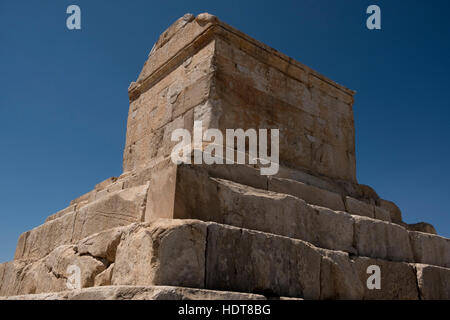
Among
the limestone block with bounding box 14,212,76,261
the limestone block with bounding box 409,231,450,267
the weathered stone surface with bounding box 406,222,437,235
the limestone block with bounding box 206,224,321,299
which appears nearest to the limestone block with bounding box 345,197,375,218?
the limestone block with bounding box 409,231,450,267

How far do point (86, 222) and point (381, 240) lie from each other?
332cm

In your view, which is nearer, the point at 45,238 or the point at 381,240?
the point at 381,240

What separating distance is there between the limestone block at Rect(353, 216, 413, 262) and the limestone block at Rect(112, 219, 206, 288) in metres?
2.19

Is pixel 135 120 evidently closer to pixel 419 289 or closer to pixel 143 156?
pixel 143 156

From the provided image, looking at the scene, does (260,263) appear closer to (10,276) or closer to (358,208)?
(358,208)

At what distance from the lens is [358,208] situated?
5.21 meters

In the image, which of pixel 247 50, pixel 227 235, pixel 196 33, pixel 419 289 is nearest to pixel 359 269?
pixel 419 289

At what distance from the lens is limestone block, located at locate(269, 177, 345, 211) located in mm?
4477

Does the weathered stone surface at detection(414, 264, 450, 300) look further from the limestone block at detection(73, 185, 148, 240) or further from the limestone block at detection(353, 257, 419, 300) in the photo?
the limestone block at detection(73, 185, 148, 240)

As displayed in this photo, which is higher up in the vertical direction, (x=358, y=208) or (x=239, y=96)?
(x=239, y=96)

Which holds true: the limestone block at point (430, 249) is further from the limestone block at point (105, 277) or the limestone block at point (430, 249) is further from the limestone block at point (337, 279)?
the limestone block at point (105, 277)

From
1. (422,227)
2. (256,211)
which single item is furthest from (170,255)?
(422,227)
